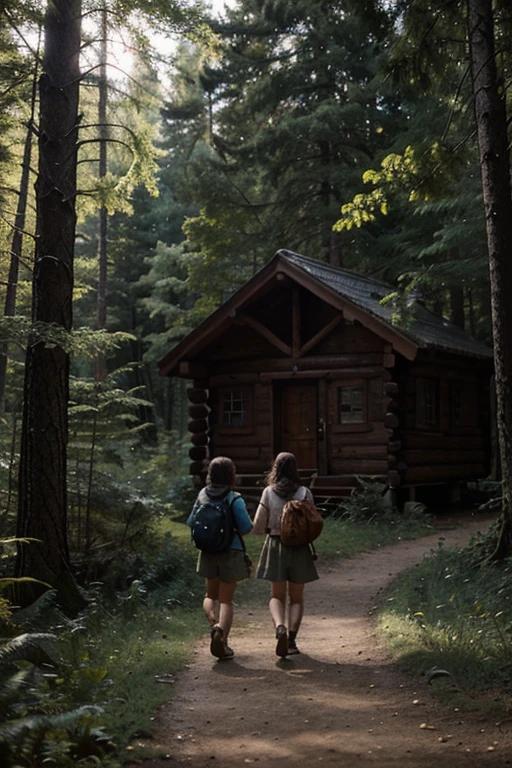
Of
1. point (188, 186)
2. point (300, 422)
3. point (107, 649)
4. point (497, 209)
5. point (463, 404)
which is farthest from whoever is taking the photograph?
point (188, 186)

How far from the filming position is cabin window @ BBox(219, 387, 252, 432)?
20.1 m

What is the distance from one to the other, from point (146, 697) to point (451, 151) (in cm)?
822

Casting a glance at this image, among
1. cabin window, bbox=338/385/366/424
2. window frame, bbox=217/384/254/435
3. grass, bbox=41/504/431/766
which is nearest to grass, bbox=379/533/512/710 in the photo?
grass, bbox=41/504/431/766

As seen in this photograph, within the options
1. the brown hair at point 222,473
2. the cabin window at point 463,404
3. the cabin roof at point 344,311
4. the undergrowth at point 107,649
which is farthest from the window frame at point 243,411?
the brown hair at point 222,473

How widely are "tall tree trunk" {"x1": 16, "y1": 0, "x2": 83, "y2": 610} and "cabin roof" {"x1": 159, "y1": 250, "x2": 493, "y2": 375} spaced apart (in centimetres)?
825

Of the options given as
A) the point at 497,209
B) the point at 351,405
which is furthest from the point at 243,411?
the point at 497,209

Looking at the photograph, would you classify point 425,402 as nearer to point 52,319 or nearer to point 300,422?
point 300,422

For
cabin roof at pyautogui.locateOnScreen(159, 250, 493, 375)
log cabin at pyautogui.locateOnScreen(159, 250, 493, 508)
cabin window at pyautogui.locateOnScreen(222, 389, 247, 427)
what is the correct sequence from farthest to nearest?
cabin window at pyautogui.locateOnScreen(222, 389, 247, 427) → log cabin at pyautogui.locateOnScreen(159, 250, 493, 508) → cabin roof at pyautogui.locateOnScreen(159, 250, 493, 375)

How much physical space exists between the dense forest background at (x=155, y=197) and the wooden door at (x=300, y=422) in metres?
3.08

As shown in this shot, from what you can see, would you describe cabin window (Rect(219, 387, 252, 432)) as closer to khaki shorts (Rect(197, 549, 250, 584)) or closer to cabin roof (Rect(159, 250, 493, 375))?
cabin roof (Rect(159, 250, 493, 375))

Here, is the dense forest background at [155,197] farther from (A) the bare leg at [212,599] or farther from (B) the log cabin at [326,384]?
(B) the log cabin at [326,384]

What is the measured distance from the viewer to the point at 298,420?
19469 millimetres

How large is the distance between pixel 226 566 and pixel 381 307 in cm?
1225

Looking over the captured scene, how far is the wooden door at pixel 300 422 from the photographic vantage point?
63.0 ft
